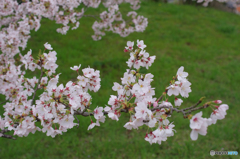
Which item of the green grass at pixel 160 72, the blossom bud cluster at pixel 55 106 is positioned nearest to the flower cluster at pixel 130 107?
the blossom bud cluster at pixel 55 106

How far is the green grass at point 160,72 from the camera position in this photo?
3.00m

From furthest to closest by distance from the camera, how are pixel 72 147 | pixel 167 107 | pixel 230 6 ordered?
pixel 230 6 → pixel 72 147 → pixel 167 107

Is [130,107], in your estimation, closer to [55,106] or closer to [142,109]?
[142,109]

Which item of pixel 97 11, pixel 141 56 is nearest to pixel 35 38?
pixel 97 11

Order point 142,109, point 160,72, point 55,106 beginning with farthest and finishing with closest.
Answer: point 160,72 → point 55,106 → point 142,109

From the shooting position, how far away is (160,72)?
4.83 meters

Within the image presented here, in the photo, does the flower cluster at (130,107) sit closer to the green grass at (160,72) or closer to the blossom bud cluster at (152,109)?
the blossom bud cluster at (152,109)

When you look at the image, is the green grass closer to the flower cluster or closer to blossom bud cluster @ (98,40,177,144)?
the flower cluster

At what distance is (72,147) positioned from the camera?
3088 millimetres

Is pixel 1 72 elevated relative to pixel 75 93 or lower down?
elevated

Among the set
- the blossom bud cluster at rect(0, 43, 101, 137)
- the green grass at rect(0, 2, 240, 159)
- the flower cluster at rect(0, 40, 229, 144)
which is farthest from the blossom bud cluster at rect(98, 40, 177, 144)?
the green grass at rect(0, 2, 240, 159)

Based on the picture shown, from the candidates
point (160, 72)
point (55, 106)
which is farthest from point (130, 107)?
point (160, 72)

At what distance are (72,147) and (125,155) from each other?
2.70 ft

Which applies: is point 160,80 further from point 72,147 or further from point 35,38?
point 35,38
